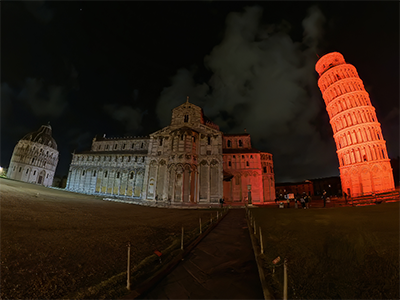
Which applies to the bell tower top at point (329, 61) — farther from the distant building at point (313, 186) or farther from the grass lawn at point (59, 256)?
the grass lawn at point (59, 256)

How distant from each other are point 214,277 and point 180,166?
2622 cm

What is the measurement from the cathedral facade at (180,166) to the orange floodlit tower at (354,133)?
16311 millimetres

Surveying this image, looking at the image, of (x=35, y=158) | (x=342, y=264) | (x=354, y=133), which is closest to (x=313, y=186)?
(x=354, y=133)

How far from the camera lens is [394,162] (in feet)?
195

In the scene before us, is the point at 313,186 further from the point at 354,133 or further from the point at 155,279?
the point at 155,279

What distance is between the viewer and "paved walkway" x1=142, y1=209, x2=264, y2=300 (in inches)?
165

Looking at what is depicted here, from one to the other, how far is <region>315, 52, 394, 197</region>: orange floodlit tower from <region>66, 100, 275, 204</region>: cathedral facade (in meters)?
16.3

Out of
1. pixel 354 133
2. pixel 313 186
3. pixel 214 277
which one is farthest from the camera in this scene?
pixel 313 186

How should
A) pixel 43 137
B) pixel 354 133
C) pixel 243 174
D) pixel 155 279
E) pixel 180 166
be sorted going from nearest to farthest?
pixel 155 279
pixel 180 166
pixel 243 174
pixel 354 133
pixel 43 137

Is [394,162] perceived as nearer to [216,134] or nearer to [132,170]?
[216,134]

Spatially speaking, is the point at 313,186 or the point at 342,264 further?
the point at 313,186

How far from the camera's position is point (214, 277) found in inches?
201

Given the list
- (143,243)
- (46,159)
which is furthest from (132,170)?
(46,159)

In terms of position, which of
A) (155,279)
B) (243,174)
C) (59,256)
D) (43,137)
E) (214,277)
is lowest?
(214,277)
